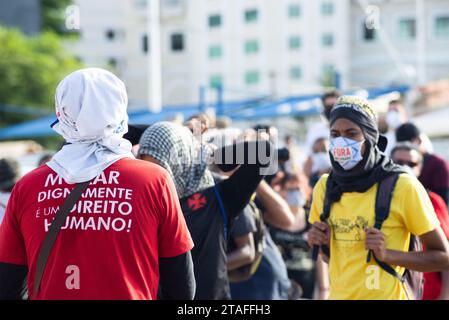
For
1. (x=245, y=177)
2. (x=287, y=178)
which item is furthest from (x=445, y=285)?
(x=287, y=178)

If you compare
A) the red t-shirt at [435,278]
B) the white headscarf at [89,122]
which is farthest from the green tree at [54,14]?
the white headscarf at [89,122]

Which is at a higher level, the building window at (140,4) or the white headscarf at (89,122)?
Result: the building window at (140,4)

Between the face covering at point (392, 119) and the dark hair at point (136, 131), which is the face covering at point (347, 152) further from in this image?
the face covering at point (392, 119)

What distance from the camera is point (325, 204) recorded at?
13.1 ft

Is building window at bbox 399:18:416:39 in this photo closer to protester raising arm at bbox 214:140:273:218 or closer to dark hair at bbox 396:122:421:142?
dark hair at bbox 396:122:421:142

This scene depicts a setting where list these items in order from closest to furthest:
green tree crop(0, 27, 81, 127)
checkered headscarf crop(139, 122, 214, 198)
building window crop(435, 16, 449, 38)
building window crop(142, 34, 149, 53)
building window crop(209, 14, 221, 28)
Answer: checkered headscarf crop(139, 122, 214, 198) < green tree crop(0, 27, 81, 127) < building window crop(435, 16, 449, 38) < building window crop(209, 14, 221, 28) < building window crop(142, 34, 149, 53)

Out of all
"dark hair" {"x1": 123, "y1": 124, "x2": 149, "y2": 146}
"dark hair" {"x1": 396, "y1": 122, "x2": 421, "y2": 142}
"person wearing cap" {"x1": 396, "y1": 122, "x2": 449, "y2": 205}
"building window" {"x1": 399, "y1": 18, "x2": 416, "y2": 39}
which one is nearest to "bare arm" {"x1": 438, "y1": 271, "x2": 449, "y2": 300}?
"person wearing cap" {"x1": 396, "y1": 122, "x2": 449, "y2": 205}

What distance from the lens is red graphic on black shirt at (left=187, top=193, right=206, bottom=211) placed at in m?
3.89

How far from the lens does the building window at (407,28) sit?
192 feet

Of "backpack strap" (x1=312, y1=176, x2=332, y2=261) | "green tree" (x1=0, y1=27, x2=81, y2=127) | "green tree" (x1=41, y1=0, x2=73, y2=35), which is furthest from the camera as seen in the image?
"green tree" (x1=41, y1=0, x2=73, y2=35)

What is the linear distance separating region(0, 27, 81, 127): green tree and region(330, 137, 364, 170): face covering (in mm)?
34041

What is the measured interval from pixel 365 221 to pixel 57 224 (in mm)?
1624

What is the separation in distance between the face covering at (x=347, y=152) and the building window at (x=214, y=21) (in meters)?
60.6
